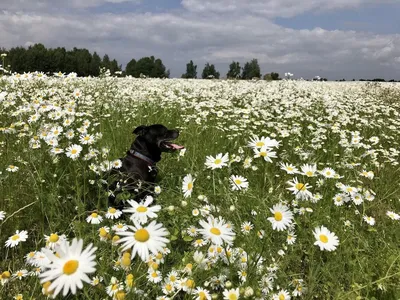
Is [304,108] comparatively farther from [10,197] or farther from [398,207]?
[10,197]

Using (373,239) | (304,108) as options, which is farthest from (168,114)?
(373,239)

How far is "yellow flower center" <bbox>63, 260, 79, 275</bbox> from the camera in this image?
79cm

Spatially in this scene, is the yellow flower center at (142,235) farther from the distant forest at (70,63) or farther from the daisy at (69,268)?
Result: the distant forest at (70,63)

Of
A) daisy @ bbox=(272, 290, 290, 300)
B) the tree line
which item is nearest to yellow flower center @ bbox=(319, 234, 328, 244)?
daisy @ bbox=(272, 290, 290, 300)

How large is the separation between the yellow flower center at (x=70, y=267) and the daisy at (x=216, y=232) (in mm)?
443

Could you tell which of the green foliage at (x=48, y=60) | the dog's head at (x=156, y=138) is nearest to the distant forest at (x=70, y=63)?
the green foliage at (x=48, y=60)

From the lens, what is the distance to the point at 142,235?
0.93m

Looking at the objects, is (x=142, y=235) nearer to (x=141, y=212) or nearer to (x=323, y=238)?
(x=141, y=212)

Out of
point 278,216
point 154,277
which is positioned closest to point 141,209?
point 278,216

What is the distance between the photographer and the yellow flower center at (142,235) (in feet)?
3.04

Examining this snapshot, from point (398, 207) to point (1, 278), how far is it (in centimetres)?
375

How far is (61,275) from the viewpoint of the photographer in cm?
79

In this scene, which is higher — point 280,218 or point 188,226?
point 280,218

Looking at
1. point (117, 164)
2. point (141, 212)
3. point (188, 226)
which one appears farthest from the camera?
point (117, 164)
